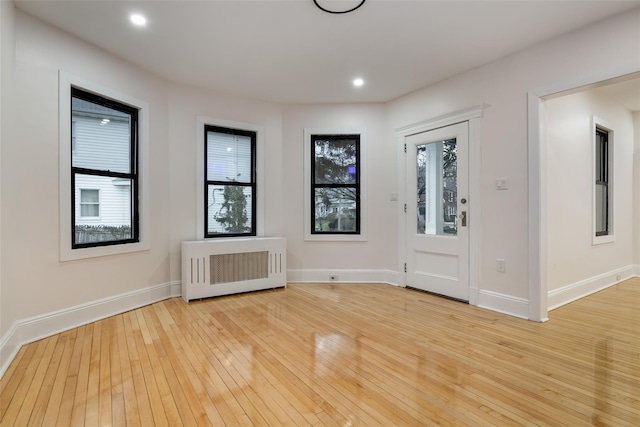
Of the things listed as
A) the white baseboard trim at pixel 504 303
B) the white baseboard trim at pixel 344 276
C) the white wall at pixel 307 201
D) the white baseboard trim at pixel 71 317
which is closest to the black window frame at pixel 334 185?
the white wall at pixel 307 201

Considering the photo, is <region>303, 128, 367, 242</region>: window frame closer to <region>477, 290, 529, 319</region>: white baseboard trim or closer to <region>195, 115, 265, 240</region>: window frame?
<region>195, 115, 265, 240</region>: window frame

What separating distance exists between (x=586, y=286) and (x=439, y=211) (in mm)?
2014

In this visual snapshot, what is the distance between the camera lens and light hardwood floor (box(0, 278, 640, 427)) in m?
1.72

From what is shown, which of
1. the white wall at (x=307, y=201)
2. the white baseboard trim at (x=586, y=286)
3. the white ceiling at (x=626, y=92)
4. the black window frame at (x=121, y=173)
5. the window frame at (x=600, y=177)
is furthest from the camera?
the white wall at (x=307, y=201)

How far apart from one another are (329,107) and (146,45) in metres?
2.46

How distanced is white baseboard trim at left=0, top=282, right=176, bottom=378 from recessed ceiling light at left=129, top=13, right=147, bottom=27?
8.51ft

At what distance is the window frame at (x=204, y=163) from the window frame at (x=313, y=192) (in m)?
0.64

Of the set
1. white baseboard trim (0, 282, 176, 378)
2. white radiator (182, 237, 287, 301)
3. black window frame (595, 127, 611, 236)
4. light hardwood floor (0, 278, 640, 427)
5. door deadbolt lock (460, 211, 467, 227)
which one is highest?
black window frame (595, 127, 611, 236)

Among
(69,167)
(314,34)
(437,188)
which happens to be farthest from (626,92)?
(69,167)

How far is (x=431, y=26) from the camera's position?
9.11 feet

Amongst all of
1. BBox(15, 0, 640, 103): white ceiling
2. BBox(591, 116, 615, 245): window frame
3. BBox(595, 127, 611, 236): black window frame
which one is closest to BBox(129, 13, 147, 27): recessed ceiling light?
BBox(15, 0, 640, 103): white ceiling

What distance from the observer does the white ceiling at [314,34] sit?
252cm

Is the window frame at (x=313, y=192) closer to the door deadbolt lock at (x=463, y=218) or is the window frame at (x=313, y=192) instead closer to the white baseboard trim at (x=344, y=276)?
the white baseboard trim at (x=344, y=276)

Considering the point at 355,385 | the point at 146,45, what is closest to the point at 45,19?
the point at 146,45
